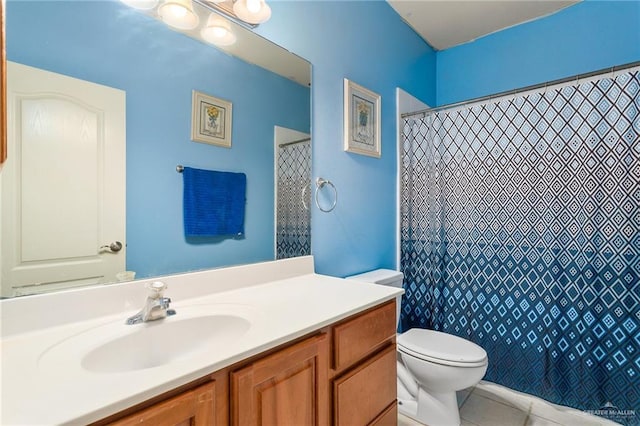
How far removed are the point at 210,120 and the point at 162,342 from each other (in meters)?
0.79

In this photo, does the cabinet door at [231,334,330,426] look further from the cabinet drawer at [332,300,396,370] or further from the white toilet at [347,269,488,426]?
the white toilet at [347,269,488,426]

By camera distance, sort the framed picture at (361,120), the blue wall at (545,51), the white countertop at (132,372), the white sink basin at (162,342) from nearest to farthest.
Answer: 1. the white countertop at (132,372)
2. the white sink basin at (162,342)
3. the framed picture at (361,120)
4. the blue wall at (545,51)

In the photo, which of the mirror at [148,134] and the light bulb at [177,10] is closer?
the mirror at [148,134]

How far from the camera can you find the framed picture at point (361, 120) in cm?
174

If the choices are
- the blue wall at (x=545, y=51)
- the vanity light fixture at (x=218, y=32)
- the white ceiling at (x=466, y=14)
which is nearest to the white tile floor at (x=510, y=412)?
the vanity light fixture at (x=218, y=32)

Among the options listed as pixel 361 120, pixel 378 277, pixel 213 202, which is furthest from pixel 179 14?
pixel 378 277

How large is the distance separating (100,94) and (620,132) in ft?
7.27

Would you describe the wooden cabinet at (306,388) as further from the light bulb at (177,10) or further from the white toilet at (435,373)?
the light bulb at (177,10)

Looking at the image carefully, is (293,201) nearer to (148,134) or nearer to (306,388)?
(148,134)

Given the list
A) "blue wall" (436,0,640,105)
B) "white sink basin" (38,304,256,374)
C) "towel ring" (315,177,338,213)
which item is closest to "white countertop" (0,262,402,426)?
"white sink basin" (38,304,256,374)

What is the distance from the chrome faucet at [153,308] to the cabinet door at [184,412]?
13.7 inches

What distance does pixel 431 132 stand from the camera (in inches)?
83.2

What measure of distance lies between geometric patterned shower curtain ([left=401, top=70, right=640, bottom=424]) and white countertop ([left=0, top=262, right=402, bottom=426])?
1.02 metres

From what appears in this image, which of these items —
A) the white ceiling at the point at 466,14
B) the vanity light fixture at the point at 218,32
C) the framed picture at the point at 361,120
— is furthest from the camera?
the white ceiling at the point at 466,14
